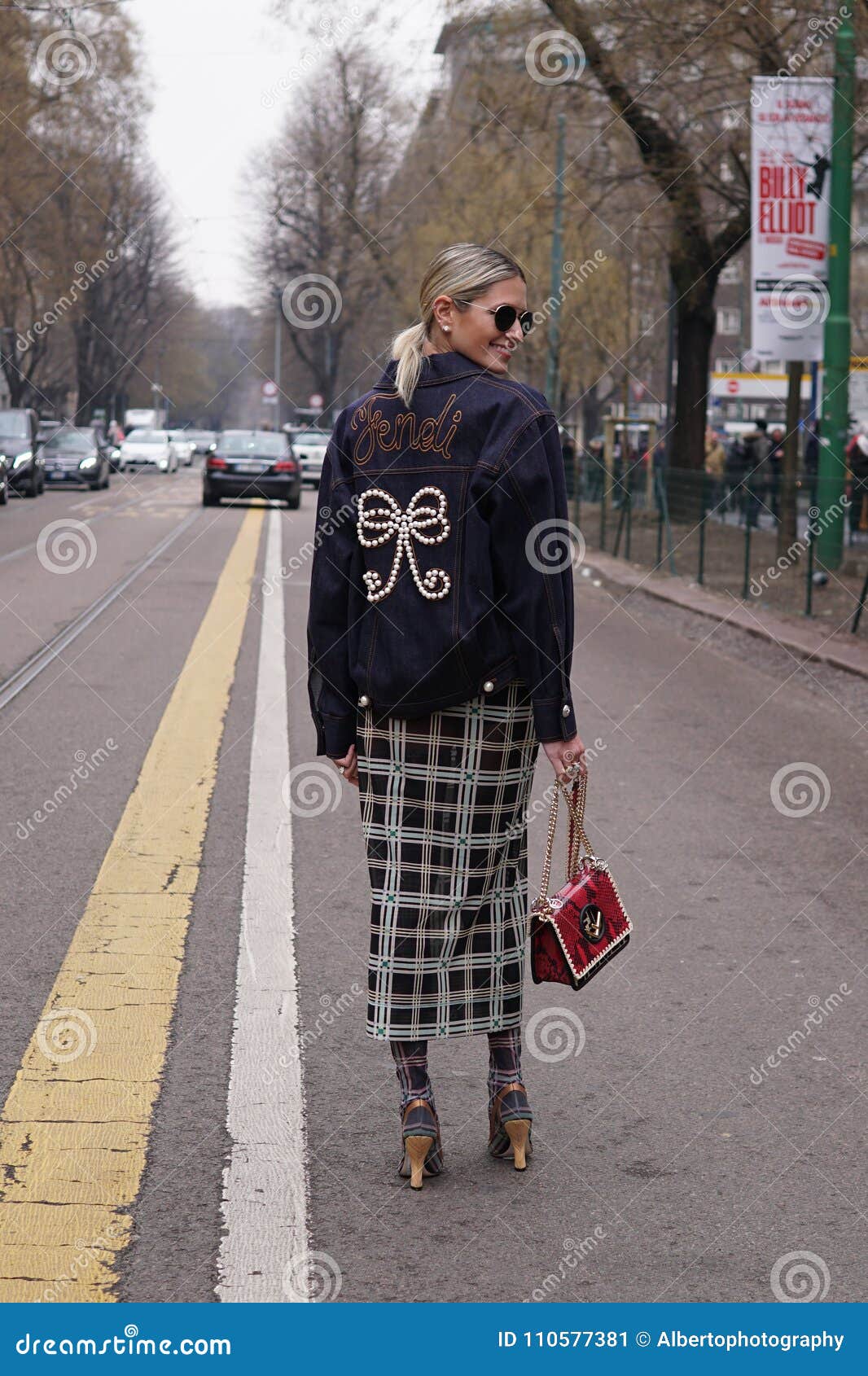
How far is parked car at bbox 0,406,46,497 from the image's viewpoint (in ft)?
113

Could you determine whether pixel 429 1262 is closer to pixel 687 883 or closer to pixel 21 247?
pixel 687 883

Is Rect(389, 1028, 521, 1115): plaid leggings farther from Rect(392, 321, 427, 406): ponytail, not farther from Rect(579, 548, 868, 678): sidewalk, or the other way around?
Rect(579, 548, 868, 678): sidewalk

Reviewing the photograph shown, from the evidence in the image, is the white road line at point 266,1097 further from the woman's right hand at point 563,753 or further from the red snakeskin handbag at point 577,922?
the woman's right hand at point 563,753

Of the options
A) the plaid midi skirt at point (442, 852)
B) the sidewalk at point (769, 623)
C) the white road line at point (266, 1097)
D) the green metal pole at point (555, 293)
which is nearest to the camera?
the white road line at point (266, 1097)

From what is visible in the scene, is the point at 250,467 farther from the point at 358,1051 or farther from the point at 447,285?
the point at 447,285

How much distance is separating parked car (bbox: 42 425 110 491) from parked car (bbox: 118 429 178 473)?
12.7 meters

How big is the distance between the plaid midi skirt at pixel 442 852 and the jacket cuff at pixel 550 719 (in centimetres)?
8

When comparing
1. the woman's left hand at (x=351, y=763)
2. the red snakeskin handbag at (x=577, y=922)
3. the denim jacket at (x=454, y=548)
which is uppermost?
the denim jacket at (x=454, y=548)

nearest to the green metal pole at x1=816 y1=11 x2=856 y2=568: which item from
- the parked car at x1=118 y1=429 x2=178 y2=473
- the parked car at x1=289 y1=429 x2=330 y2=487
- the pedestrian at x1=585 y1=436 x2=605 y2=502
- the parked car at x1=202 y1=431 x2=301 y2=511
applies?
the pedestrian at x1=585 y1=436 x2=605 y2=502

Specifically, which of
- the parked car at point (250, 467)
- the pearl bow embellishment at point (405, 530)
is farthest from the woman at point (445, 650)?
the parked car at point (250, 467)

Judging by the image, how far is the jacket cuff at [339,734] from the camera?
359 centimetres
